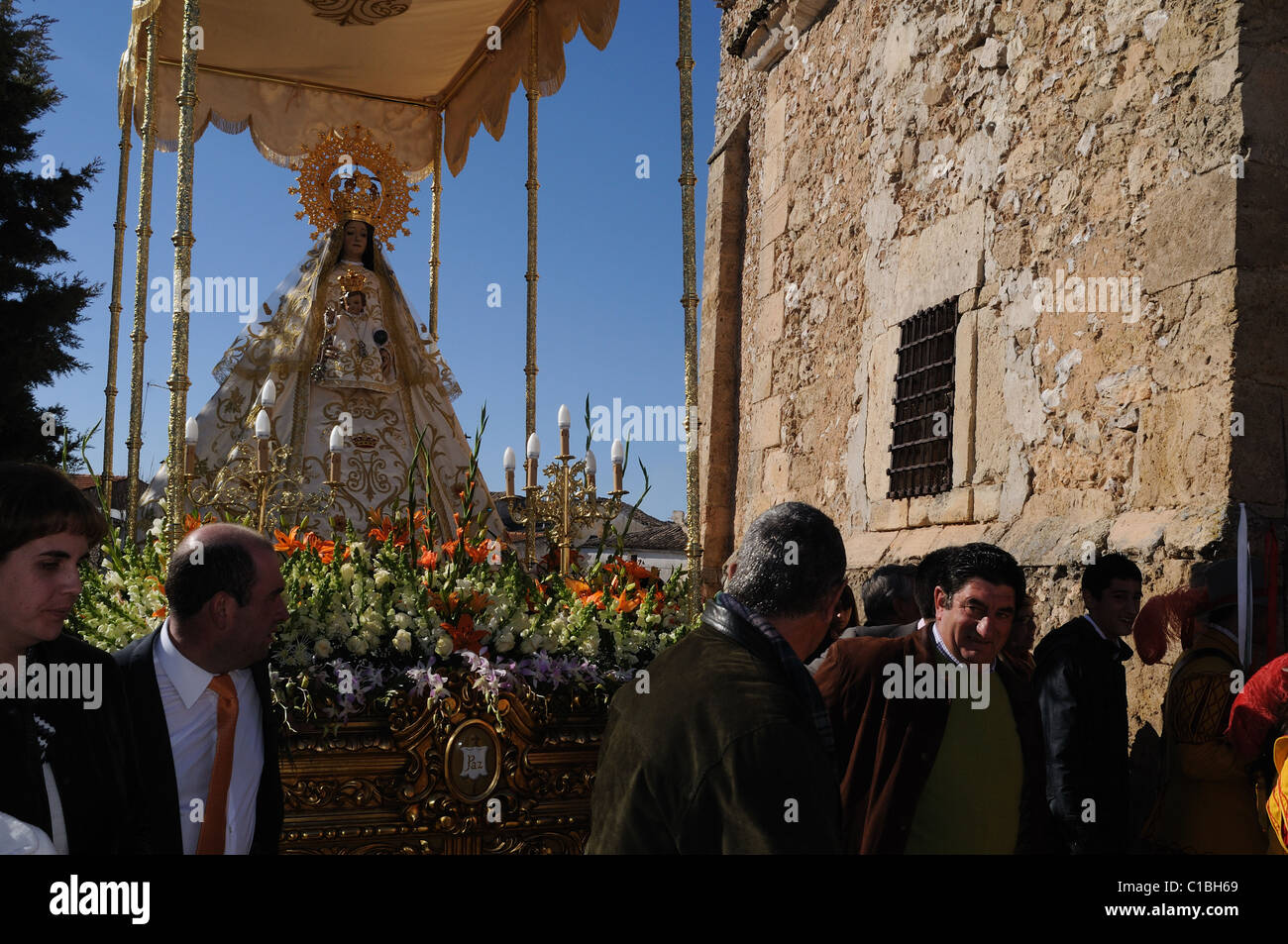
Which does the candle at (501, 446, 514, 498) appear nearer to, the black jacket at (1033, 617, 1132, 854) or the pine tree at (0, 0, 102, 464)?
the black jacket at (1033, 617, 1132, 854)

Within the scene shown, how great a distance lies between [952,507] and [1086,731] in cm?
294

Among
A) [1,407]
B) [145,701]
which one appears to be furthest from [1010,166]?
[1,407]

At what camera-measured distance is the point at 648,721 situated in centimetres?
193

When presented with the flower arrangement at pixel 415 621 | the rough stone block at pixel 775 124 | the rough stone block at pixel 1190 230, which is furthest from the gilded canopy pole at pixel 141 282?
the rough stone block at pixel 775 124

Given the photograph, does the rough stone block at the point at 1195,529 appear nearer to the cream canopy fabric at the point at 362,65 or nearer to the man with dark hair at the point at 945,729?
the man with dark hair at the point at 945,729

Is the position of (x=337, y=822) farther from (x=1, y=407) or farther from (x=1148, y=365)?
(x=1, y=407)

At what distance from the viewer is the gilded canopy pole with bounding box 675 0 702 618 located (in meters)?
4.68

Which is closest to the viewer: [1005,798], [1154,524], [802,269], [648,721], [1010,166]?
[648,721]

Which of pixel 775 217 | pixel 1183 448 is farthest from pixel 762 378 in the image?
pixel 1183 448

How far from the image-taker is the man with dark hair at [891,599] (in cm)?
475

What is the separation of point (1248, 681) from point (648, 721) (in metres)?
2.52

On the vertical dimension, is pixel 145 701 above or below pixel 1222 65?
below

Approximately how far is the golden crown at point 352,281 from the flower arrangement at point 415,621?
155 inches

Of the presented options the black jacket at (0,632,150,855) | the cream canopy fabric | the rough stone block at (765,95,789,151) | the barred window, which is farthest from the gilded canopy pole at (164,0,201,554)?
the rough stone block at (765,95,789,151)
